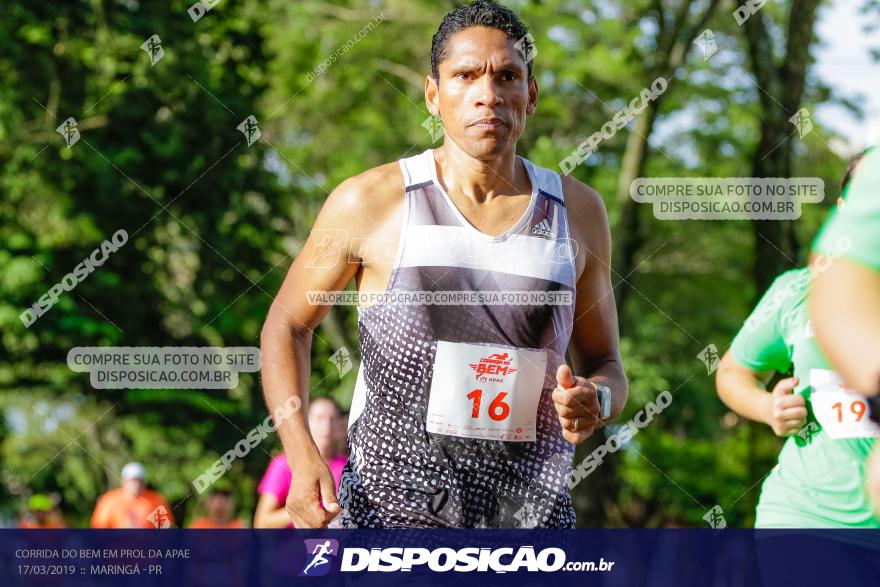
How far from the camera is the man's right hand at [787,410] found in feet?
12.6

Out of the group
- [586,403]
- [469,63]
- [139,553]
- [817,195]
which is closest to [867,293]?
[586,403]

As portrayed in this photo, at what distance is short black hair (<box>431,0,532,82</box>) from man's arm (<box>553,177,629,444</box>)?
43cm

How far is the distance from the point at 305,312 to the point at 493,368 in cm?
63

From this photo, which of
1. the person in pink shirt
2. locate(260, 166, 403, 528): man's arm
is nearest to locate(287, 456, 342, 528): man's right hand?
locate(260, 166, 403, 528): man's arm

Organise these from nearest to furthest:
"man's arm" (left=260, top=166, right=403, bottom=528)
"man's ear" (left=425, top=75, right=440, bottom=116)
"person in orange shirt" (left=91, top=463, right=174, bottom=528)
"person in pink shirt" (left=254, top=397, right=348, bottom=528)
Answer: "man's arm" (left=260, top=166, right=403, bottom=528)
"man's ear" (left=425, top=75, right=440, bottom=116)
"person in pink shirt" (left=254, top=397, right=348, bottom=528)
"person in orange shirt" (left=91, top=463, right=174, bottom=528)

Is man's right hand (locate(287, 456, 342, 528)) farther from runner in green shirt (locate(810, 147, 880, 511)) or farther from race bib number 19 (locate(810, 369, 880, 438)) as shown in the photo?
runner in green shirt (locate(810, 147, 880, 511))

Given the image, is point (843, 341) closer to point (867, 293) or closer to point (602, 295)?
point (867, 293)

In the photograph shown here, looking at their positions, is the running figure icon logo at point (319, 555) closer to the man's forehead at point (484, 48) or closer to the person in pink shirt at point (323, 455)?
the man's forehead at point (484, 48)

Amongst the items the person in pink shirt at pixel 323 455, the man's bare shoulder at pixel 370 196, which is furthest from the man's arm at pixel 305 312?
the person in pink shirt at pixel 323 455

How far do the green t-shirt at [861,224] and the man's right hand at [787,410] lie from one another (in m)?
2.11

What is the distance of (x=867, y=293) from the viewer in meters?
1.62

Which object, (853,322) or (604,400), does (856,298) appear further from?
(604,400)

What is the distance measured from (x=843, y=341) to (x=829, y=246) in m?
0.25

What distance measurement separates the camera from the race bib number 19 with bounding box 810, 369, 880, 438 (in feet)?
12.4
